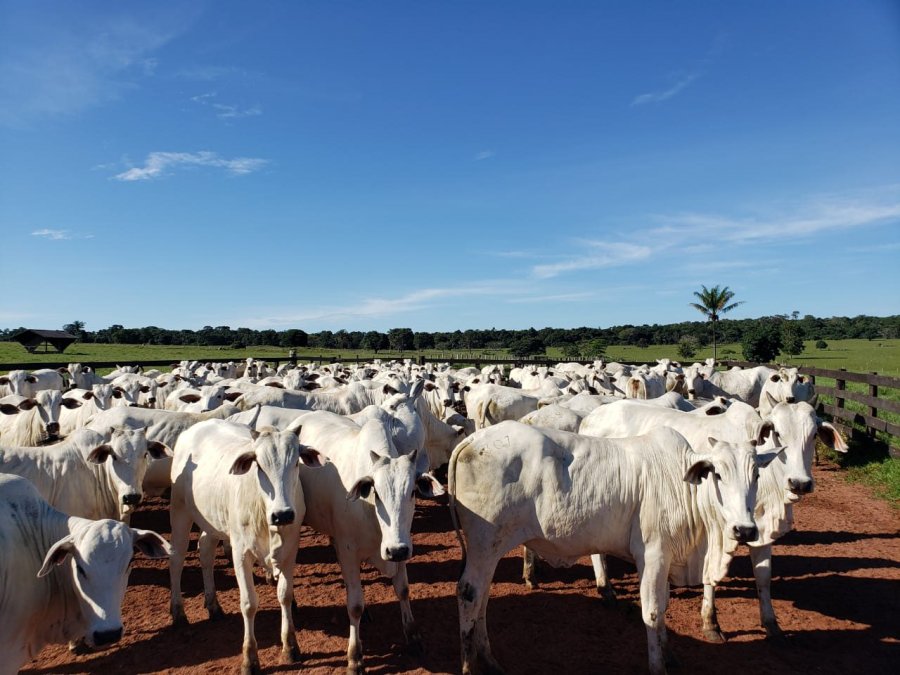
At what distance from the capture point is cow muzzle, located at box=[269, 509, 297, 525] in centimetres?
514

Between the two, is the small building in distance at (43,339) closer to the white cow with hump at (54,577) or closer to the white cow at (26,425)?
the white cow at (26,425)

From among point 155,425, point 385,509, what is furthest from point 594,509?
point 155,425

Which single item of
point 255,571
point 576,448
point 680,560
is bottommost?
point 255,571

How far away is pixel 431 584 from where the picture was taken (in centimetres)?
741

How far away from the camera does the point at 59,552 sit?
397 cm

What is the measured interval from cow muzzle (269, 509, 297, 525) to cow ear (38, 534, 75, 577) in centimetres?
158

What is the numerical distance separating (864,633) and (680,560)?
2.62 metres

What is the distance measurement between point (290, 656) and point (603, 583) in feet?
12.2

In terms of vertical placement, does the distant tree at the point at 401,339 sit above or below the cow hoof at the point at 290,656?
above

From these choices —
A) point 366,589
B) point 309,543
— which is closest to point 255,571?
point 309,543

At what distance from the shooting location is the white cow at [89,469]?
20.7ft

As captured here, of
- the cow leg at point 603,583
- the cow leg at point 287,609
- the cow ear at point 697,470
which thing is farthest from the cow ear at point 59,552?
the cow leg at point 603,583

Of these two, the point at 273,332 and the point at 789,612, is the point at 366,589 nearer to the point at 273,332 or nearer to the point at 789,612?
the point at 789,612

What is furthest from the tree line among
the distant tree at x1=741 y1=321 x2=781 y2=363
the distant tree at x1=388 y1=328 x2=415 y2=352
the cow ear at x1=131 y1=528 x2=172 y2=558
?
the cow ear at x1=131 y1=528 x2=172 y2=558
